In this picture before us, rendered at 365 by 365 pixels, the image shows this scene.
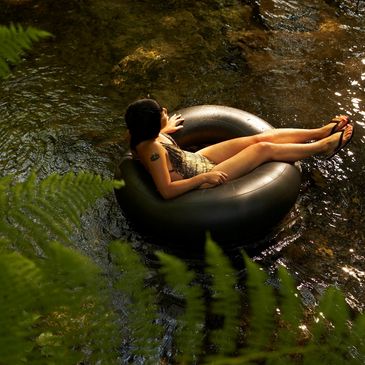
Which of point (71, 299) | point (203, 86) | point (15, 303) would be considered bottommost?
point (203, 86)

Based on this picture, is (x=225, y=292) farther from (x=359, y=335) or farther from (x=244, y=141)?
(x=244, y=141)

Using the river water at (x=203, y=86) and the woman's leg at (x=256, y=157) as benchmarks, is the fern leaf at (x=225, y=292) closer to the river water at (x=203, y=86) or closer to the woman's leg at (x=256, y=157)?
the river water at (x=203, y=86)

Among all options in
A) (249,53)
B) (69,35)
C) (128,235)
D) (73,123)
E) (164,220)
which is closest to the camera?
(164,220)

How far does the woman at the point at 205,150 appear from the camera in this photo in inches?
128

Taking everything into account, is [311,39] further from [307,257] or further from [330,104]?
[307,257]

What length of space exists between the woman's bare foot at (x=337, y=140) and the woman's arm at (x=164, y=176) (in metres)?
1.00

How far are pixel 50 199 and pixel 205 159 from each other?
2306 millimetres

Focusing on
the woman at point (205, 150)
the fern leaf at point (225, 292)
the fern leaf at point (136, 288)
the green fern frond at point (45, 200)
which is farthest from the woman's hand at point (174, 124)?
the fern leaf at point (225, 292)

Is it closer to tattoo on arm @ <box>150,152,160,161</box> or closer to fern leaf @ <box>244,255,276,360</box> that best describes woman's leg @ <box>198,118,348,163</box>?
tattoo on arm @ <box>150,152,160,161</box>

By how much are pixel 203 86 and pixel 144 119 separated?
197 cm

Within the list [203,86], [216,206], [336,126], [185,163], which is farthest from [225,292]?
[203,86]

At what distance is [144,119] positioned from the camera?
10.7 feet

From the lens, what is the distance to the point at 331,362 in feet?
3.99

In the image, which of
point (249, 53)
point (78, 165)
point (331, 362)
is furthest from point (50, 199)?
point (249, 53)
